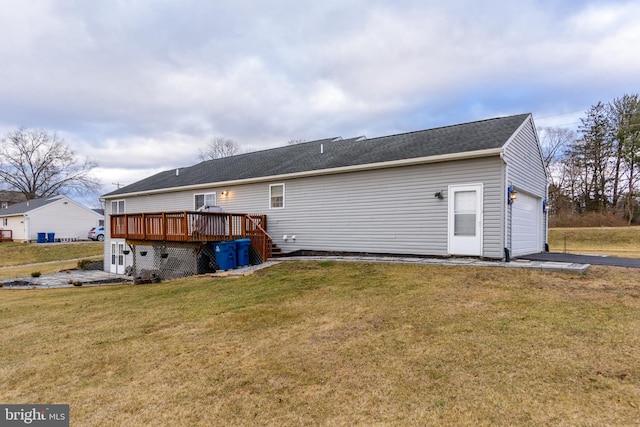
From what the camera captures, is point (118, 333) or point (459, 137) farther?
point (459, 137)

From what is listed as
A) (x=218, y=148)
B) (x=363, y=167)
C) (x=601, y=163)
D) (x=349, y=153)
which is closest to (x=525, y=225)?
(x=363, y=167)

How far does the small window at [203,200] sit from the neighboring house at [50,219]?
2690 cm

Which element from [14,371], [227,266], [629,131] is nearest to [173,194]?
[227,266]

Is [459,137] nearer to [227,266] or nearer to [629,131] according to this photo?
[227,266]

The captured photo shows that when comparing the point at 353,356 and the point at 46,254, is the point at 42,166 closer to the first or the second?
the point at 46,254

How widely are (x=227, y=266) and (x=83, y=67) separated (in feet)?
35.9

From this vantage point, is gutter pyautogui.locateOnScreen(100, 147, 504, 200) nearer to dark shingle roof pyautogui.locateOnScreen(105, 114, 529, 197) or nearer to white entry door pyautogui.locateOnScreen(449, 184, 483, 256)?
dark shingle roof pyautogui.locateOnScreen(105, 114, 529, 197)

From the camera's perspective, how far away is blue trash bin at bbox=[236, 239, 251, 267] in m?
A: 11.3

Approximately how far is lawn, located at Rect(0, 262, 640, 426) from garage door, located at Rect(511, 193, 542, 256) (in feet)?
8.84

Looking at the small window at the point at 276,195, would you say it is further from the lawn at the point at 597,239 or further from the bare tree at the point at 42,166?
the bare tree at the point at 42,166

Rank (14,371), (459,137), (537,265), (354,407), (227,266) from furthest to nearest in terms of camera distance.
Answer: (227,266) → (459,137) → (537,265) → (14,371) → (354,407)

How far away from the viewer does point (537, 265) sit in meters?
7.51

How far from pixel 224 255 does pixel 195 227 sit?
128 cm

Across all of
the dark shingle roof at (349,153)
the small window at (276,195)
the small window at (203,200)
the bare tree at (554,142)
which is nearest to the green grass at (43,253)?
the dark shingle roof at (349,153)
